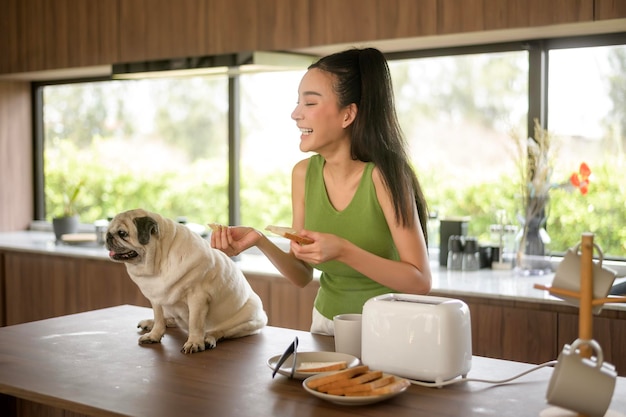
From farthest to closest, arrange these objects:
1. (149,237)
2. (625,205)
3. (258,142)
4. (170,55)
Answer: (258,142) < (170,55) < (625,205) < (149,237)

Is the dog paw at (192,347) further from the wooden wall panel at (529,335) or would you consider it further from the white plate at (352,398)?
the wooden wall panel at (529,335)

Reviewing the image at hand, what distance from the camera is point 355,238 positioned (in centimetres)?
215

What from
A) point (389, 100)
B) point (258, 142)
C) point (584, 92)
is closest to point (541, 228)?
point (584, 92)

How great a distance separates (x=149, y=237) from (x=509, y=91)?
7.41 feet

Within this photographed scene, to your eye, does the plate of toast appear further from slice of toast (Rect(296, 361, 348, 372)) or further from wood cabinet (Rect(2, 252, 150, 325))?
wood cabinet (Rect(2, 252, 150, 325))

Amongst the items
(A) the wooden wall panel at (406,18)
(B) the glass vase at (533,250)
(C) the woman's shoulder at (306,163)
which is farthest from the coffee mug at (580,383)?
(A) the wooden wall panel at (406,18)

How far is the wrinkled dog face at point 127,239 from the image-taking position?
1909 mm

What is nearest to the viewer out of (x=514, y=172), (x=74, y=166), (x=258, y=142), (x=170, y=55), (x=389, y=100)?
(x=389, y=100)

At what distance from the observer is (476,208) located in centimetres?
382

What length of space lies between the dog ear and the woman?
0.64 feet

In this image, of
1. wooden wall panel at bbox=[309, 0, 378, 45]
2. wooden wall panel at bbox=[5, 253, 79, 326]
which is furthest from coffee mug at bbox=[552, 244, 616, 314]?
wooden wall panel at bbox=[5, 253, 79, 326]

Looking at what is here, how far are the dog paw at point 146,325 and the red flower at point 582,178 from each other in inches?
76.4

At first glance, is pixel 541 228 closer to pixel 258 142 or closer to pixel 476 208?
pixel 476 208

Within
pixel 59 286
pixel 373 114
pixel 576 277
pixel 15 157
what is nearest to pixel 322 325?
pixel 373 114
